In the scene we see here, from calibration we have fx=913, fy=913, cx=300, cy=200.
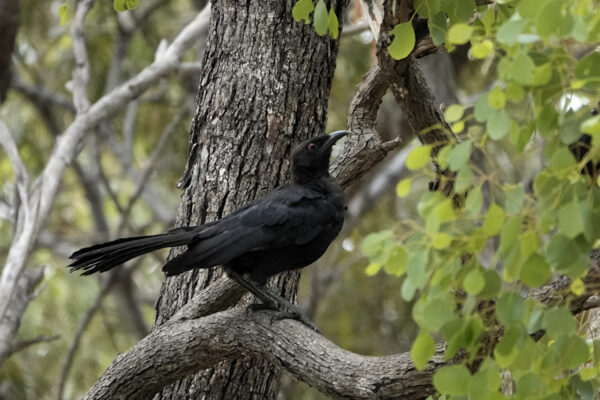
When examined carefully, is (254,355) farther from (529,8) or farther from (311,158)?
(529,8)

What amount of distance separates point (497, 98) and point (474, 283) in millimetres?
458

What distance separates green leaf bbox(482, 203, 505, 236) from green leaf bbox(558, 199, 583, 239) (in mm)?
151

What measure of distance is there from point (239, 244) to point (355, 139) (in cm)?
92

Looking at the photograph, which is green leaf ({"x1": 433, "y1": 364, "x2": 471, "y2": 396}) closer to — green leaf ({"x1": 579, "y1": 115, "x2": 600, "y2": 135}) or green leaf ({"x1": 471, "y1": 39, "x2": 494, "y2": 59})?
green leaf ({"x1": 579, "y1": 115, "x2": 600, "y2": 135})

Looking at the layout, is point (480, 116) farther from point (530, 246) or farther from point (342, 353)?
point (342, 353)

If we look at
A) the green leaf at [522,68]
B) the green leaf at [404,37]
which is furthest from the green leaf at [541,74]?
the green leaf at [404,37]

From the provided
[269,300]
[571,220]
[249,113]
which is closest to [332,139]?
[249,113]

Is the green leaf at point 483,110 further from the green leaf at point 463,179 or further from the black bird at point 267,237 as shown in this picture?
the black bird at point 267,237

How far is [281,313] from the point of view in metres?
4.18

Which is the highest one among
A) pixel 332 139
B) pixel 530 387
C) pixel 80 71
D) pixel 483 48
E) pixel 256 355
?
pixel 80 71

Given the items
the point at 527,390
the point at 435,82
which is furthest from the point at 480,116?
the point at 435,82

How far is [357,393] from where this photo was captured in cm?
345

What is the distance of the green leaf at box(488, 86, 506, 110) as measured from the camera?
88.0 inches

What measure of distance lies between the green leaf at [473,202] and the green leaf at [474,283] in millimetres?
149
